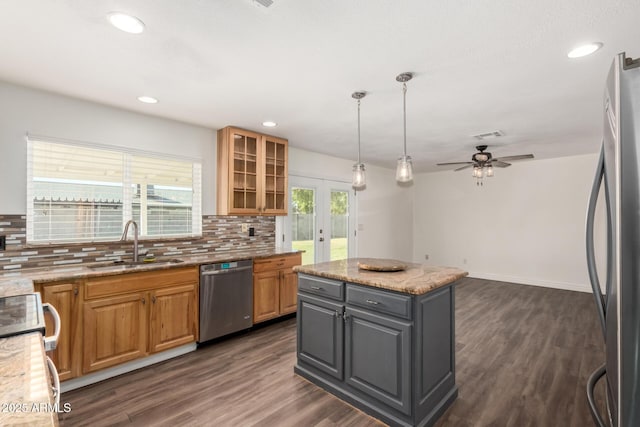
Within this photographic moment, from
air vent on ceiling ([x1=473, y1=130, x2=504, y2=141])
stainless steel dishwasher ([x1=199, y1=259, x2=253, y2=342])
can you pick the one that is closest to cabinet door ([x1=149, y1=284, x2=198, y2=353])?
stainless steel dishwasher ([x1=199, y1=259, x2=253, y2=342])

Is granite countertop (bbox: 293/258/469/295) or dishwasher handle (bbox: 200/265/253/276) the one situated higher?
granite countertop (bbox: 293/258/469/295)

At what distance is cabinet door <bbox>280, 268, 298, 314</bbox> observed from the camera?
3.89 meters

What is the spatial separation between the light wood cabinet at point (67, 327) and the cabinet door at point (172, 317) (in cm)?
54

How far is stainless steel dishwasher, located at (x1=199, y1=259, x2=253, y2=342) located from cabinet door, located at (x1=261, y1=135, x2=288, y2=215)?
3.15 feet

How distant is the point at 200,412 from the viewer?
2.16 meters

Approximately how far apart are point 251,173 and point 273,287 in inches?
57.9

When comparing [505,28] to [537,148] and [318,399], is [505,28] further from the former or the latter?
[537,148]

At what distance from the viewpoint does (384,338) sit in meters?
2.05

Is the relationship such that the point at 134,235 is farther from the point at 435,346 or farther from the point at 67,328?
the point at 435,346

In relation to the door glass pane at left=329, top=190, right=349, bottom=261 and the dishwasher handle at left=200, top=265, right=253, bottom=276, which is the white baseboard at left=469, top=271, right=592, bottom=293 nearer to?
the door glass pane at left=329, top=190, right=349, bottom=261

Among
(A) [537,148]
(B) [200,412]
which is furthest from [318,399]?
(A) [537,148]

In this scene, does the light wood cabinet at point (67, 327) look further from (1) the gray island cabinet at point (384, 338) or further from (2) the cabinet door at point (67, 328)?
(1) the gray island cabinet at point (384, 338)

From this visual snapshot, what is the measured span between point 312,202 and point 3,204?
11.8 feet

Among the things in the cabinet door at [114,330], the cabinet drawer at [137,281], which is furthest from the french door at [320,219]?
the cabinet door at [114,330]
